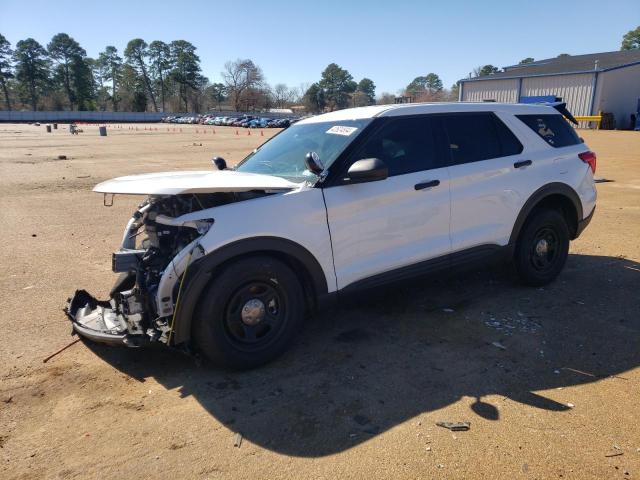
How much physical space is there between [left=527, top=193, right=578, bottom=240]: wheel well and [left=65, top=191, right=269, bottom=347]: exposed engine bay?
3.12 meters

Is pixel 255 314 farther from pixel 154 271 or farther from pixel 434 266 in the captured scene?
pixel 434 266

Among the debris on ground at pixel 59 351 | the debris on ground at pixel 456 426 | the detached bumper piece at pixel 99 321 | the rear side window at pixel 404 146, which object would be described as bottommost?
the debris on ground at pixel 456 426

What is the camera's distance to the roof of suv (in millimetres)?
4164

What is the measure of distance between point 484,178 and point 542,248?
1.24 m

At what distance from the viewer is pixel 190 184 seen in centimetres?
337

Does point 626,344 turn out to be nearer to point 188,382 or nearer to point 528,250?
point 528,250

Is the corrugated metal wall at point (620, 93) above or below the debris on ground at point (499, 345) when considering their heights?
above

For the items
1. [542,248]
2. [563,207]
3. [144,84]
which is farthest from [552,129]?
[144,84]

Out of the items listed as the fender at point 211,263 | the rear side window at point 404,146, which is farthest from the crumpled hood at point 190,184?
the rear side window at point 404,146

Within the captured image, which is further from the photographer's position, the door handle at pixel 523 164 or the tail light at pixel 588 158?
the tail light at pixel 588 158

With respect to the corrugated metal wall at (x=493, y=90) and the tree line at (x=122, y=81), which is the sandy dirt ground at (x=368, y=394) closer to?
the corrugated metal wall at (x=493, y=90)

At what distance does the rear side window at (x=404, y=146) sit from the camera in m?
3.96

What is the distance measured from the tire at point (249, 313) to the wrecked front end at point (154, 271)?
24 centimetres

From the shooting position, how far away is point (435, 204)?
4137 millimetres
